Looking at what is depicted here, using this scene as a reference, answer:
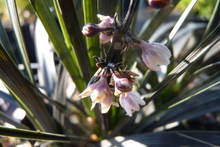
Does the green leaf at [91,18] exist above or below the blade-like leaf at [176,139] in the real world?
above

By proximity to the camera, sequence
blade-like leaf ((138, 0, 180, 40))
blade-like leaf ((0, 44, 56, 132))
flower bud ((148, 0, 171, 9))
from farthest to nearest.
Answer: blade-like leaf ((138, 0, 180, 40))
blade-like leaf ((0, 44, 56, 132))
flower bud ((148, 0, 171, 9))

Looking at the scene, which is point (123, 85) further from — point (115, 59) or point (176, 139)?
point (176, 139)

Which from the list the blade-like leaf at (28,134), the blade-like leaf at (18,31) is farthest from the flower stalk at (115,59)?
the blade-like leaf at (18,31)

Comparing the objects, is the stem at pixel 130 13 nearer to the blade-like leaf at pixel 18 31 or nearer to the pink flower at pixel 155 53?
the pink flower at pixel 155 53

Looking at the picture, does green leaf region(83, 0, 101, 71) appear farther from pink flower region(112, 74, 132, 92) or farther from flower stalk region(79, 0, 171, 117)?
pink flower region(112, 74, 132, 92)

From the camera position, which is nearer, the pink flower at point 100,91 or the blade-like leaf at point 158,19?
the pink flower at point 100,91

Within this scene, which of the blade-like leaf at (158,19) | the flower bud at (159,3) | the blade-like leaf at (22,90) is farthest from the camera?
the blade-like leaf at (158,19)

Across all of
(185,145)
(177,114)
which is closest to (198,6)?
(177,114)

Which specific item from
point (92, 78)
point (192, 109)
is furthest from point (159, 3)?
point (192, 109)

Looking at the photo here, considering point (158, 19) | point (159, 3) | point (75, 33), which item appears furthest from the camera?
point (158, 19)

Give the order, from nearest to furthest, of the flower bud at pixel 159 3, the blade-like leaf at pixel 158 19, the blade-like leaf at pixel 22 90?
the flower bud at pixel 159 3
the blade-like leaf at pixel 22 90
the blade-like leaf at pixel 158 19

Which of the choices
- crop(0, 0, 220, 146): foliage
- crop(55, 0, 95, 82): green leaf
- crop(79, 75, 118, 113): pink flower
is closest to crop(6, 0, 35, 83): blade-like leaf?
crop(0, 0, 220, 146): foliage

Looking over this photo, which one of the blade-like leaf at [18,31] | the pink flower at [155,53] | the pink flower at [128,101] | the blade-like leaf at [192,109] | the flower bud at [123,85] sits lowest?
the blade-like leaf at [192,109]
